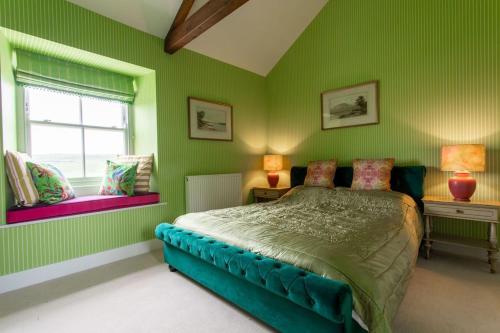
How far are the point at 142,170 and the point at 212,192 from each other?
3.34 ft

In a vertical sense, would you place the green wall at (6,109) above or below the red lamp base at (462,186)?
above

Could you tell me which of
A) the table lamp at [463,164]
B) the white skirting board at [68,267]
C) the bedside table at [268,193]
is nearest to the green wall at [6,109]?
the white skirting board at [68,267]

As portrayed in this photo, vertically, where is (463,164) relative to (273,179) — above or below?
above

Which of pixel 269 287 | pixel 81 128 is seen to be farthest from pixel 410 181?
pixel 81 128

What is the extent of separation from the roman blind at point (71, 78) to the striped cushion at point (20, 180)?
852mm

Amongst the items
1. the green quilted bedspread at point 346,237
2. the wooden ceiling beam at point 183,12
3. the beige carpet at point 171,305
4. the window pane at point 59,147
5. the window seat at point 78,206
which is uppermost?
the wooden ceiling beam at point 183,12

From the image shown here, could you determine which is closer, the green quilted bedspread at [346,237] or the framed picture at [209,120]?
the green quilted bedspread at [346,237]

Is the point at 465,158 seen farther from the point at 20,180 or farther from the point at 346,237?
the point at 20,180

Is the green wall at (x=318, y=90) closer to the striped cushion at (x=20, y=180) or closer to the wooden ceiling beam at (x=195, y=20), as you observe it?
the striped cushion at (x=20, y=180)

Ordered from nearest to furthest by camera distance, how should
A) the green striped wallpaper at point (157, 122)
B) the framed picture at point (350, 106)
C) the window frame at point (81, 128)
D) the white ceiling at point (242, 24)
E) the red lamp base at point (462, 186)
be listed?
1. the green striped wallpaper at point (157, 122)
2. the red lamp base at point (462, 186)
3. the window frame at point (81, 128)
4. the white ceiling at point (242, 24)
5. the framed picture at point (350, 106)

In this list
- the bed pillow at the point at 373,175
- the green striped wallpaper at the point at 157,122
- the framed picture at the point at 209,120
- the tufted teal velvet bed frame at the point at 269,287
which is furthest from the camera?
the framed picture at the point at 209,120

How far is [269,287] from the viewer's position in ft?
4.58

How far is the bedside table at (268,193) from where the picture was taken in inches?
153

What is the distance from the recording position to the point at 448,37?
9.04 ft
